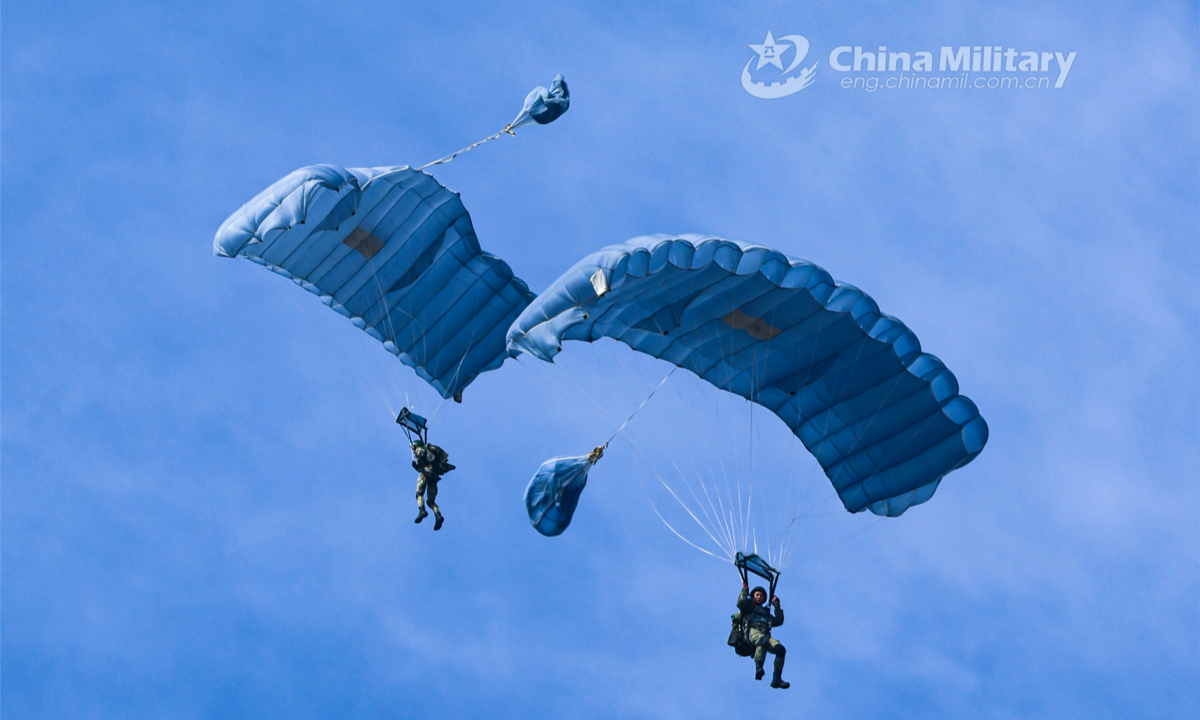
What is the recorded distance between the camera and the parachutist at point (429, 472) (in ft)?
81.6

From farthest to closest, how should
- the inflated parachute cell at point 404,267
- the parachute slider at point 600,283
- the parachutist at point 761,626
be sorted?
the inflated parachute cell at point 404,267 → the parachutist at point 761,626 → the parachute slider at point 600,283

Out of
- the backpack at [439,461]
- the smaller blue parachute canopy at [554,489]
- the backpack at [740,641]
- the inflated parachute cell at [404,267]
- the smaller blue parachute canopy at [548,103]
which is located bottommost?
the backpack at [740,641]

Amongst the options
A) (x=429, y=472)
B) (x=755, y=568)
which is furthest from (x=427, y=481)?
(x=755, y=568)

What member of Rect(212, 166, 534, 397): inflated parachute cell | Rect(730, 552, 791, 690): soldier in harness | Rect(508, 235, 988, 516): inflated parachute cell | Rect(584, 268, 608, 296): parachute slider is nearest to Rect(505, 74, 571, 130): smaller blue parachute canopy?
Rect(212, 166, 534, 397): inflated parachute cell

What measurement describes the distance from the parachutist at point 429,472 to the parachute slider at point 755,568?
4.78 metres

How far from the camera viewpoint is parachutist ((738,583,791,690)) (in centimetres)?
2125

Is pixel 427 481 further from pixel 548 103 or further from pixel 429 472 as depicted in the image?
pixel 548 103

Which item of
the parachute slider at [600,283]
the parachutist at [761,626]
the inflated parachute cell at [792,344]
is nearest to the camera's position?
the parachute slider at [600,283]

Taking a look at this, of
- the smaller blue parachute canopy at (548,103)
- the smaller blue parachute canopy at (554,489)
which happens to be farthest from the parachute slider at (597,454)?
the smaller blue parachute canopy at (548,103)

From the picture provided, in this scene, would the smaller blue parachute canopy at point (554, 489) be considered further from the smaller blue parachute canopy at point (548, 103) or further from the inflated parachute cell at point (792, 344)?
the smaller blue parachute canopy at point (548, 103)

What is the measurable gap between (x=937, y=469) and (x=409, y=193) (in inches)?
301

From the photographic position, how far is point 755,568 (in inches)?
861

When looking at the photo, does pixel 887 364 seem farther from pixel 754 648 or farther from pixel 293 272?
pixel 293 272

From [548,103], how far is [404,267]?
337 cm
